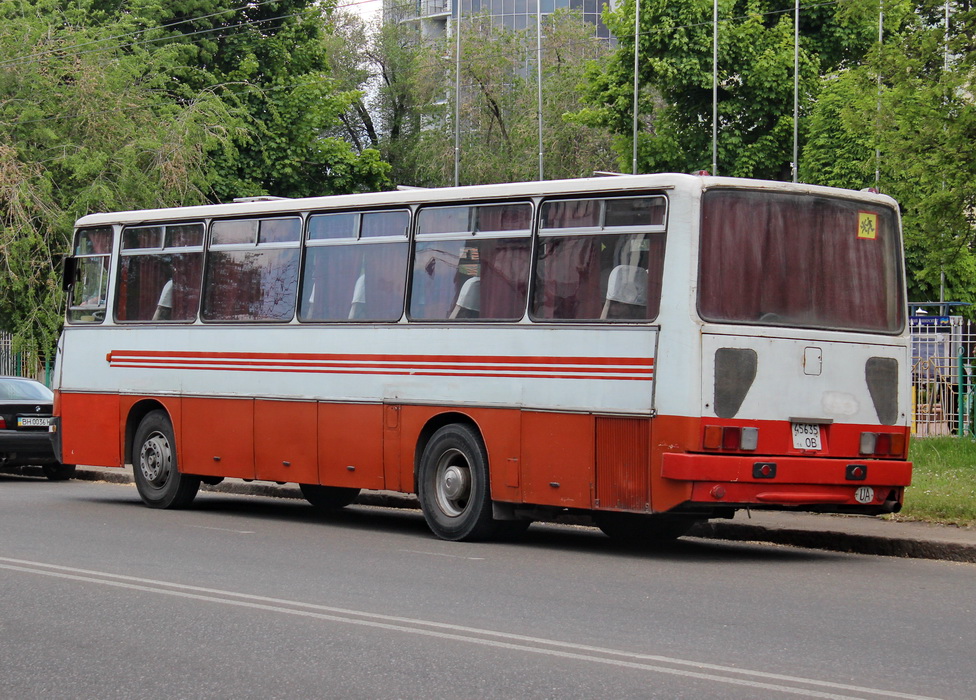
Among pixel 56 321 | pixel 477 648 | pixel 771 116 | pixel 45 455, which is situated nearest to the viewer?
pixel 477 648

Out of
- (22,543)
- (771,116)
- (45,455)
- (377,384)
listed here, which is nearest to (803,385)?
(377,384)

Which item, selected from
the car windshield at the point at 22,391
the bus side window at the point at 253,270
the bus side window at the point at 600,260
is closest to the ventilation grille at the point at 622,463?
the bus side window at the point at 600,260

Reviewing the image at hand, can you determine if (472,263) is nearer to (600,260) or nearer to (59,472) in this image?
(600,260)

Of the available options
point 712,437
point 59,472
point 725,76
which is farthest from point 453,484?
point 725,76

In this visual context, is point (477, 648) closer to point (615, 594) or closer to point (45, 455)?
point (615, 594)

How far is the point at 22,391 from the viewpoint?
23.3 meters

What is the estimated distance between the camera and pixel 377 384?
49.0ft

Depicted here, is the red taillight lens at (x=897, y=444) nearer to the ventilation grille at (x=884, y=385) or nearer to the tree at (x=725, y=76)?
the ventilation grille at (x=884, y=385)

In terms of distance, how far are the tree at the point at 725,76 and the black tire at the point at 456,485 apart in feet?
109

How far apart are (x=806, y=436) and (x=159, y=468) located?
26.1 feet

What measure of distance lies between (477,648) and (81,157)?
24.9 meters

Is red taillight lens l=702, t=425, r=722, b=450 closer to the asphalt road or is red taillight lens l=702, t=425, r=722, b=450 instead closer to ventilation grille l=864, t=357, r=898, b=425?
the asphalt road

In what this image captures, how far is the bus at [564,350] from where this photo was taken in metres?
12.4

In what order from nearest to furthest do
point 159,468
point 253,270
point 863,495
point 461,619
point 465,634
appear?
point 465,634
point 461,619
point 863,495
point 253,270
point 159,468
